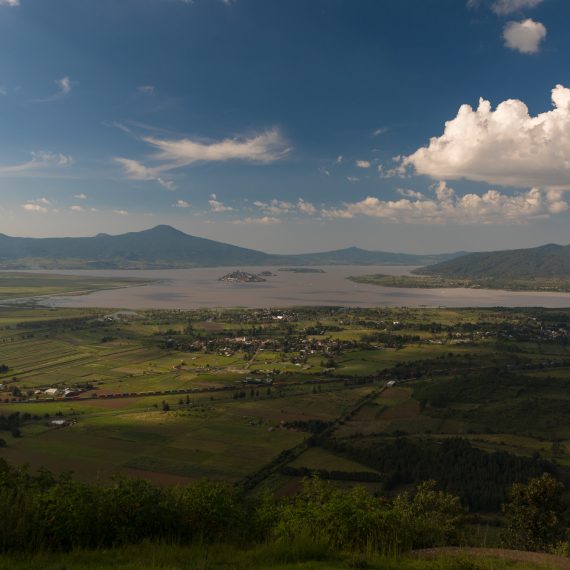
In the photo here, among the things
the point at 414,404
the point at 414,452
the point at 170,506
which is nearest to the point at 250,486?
the point at 414,452

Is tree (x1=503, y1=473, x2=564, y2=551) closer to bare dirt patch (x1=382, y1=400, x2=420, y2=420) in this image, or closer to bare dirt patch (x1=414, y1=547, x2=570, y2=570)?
bare dirt patch (x1=414, y1=547, x2=570, y2=570)

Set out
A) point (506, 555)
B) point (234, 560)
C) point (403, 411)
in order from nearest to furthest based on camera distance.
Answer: point (234, 560) < point (506, 555) < point (403, 411)

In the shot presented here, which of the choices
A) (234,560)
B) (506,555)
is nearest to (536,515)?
(506,555)

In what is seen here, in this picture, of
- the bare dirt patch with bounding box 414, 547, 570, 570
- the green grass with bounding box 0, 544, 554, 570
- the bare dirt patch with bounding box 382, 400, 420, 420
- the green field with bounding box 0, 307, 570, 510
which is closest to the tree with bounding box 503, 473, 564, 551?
the bare dirt patch with bounding box 414, 547, 570, 570

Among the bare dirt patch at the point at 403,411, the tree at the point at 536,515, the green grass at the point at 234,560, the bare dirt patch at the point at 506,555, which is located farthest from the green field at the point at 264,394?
the tree at the point at 536,515

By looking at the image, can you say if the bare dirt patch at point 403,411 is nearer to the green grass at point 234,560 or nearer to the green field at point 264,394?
the green field at point 264,394

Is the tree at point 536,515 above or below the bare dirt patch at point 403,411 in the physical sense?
above

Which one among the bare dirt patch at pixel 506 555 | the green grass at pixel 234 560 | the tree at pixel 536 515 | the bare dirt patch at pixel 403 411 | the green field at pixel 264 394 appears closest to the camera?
the green grass at pixel 234 560

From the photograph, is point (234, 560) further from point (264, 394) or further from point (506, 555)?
point (264, 394)

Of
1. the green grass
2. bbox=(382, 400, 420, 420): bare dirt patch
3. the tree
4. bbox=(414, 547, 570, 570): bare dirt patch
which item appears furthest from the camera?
bbox=(382, 400, 420, 420): bare dirt patch
